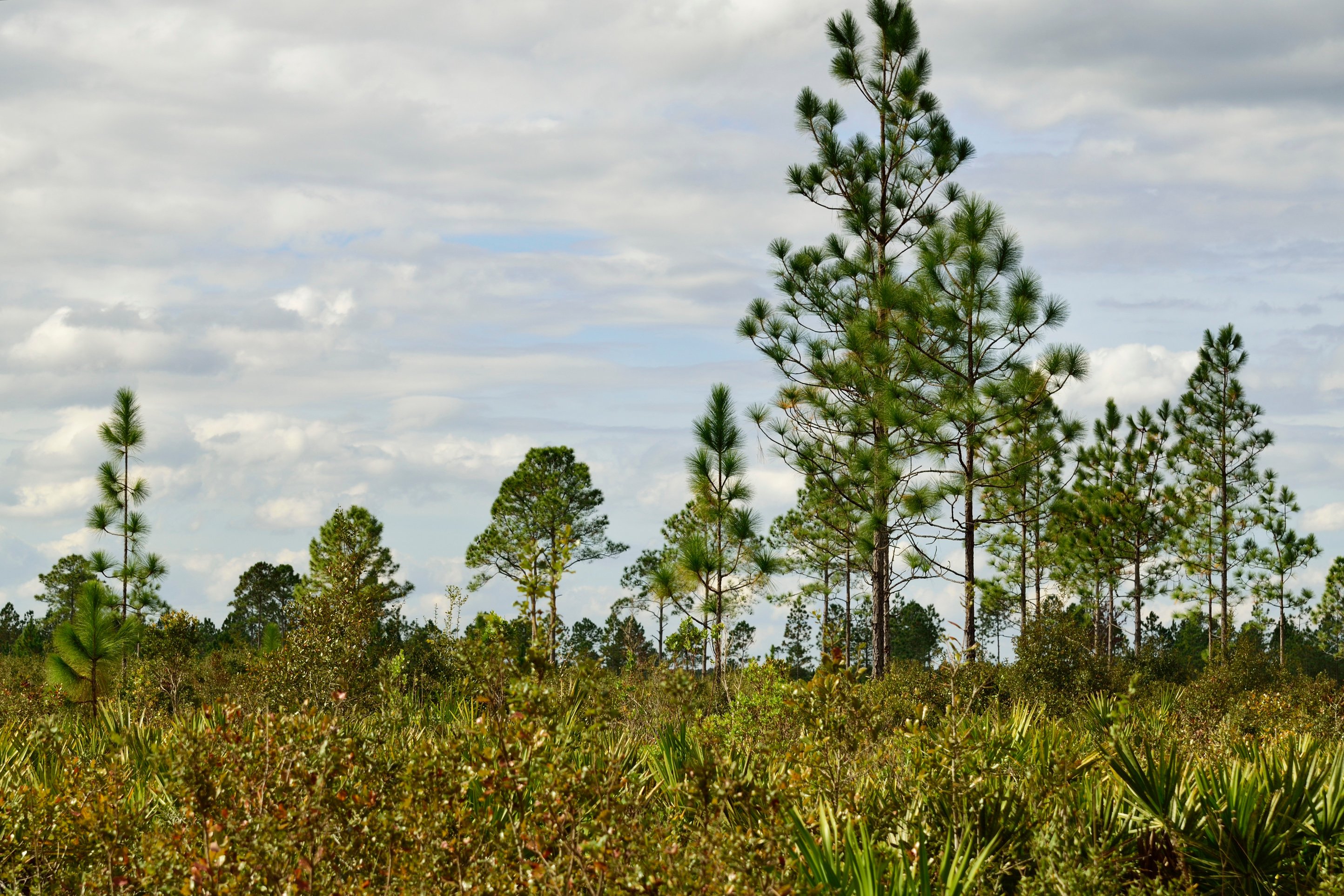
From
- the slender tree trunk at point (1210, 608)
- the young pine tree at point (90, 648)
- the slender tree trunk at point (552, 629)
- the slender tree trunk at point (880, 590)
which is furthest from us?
the slender tree trunk at point (1210, 608)

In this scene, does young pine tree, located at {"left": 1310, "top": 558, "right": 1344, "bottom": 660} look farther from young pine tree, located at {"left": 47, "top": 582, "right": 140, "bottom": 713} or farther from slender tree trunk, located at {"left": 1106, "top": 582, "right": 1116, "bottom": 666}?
young pine tree, located at {"left": 47, "top": 582, "right": 140, "bottom": 713}

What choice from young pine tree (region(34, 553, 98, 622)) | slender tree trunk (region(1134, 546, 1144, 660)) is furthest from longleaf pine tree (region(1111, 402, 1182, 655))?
young pine tree (region(34, 553, 98, 622))

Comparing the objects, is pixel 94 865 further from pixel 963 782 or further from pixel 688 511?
pixel 688 511

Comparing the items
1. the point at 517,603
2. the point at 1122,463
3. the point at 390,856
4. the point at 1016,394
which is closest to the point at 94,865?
the point at 390,856

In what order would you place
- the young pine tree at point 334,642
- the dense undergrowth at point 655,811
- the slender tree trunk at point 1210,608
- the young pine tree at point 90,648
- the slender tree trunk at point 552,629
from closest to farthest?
the dense undergrowth at point 655,811 → the slender tree trunk at point 552,629 → the young pine tree at point 334,642 → the young pine tree at point 90,648 → the slender tree trunk at point 1210,608

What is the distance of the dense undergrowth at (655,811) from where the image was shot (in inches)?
166

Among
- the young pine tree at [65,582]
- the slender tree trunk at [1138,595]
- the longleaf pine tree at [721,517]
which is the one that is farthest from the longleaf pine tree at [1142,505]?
the young pine tree at [65,582]

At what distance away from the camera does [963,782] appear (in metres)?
5.12

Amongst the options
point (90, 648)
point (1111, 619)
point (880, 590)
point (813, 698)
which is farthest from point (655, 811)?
point (1111, 619)

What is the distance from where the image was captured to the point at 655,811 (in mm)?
5727

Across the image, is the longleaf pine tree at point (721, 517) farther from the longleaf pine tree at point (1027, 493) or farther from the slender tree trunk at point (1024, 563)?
the slender tree trunk at point (1024, 563)

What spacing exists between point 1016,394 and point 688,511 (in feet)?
49.4

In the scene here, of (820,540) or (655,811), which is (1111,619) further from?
(655,811)

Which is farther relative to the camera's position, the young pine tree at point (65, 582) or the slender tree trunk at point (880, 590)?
the young pine tree at point (65, 582)
